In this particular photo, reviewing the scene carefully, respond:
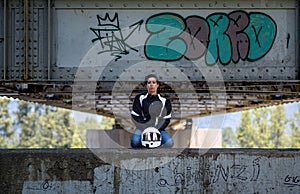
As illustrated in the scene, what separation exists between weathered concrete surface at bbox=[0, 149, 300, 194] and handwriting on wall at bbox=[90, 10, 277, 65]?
3.20 m

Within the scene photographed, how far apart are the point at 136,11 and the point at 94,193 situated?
4262 millimetres

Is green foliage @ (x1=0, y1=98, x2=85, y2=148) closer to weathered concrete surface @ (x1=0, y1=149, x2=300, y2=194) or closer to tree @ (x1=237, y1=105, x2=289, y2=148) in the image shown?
tree @ (x1=237, y1=105, x2=289, y2=148)

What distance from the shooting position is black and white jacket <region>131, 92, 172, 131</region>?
32.2 feet

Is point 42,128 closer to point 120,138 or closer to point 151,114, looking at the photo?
point 120,138

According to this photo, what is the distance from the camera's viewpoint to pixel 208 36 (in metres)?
11.6

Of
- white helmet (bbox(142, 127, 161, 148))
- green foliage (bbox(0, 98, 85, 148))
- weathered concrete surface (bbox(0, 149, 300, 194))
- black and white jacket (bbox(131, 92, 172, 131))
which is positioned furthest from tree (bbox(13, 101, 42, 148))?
weathered concrete surface (bbox(0, 149, 300, 194))

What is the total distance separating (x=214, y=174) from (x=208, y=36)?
367 centimetres

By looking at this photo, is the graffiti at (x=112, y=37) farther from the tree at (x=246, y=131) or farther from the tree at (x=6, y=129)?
the tree at (x=246, y=131)

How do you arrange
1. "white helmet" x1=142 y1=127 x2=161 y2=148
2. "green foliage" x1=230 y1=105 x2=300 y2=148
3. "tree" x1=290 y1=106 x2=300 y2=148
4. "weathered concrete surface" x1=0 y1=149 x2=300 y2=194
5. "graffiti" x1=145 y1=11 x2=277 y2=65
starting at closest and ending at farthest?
"weathered concrete surface" x1=0 y1=149 x2=300 y2=194, "white helmet" x1=142 y1=127 x2=161 y2=148, "graffiti" x1=145 y1=11 x2=277 y2=65, "tree" x1=290 y1=106 x2=300 y2=148, "green foliage" x1=230 y1=105 x2=300 y2=148

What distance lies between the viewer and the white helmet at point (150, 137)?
31.4 feet

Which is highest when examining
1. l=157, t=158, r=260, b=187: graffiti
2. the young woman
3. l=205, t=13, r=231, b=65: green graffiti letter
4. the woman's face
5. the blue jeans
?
l=205, t=13, r=231, b=65: green graffiti letter

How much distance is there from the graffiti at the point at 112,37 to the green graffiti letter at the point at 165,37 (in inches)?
16.4

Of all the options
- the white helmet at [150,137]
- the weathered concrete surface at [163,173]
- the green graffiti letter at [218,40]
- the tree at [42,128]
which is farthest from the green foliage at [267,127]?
the weathered concrete surface at [163,173]

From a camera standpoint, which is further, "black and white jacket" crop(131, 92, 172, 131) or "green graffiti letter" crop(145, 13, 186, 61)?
"green graffiti letter" crop(145, 13, 186, 61)
